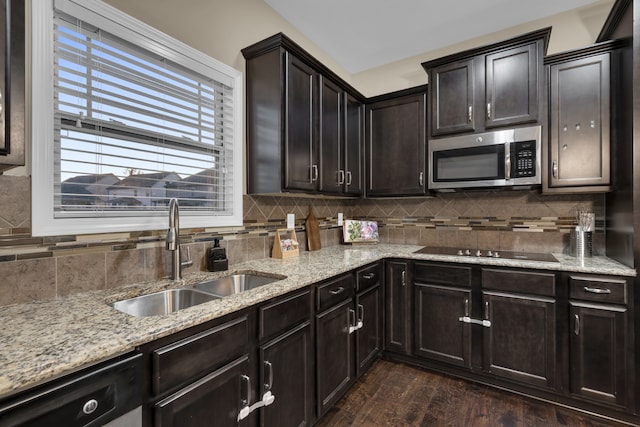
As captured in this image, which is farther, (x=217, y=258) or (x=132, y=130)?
(x=217, y=258)

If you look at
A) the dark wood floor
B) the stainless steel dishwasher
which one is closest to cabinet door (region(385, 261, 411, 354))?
the dark wood floor

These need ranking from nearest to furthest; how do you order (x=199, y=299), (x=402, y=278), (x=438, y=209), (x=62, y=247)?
(x=62, y=247) → (x=199, y=299) → (x=402, y=278) → (x=438, y=209)

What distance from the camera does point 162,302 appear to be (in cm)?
149

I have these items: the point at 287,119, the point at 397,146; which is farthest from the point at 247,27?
the point at 397,146

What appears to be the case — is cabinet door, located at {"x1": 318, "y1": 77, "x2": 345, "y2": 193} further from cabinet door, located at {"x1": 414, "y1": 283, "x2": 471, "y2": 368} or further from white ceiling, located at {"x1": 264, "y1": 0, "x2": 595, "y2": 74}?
cabinet door, located at {"x1": 414, "y1": 283, "x2": 471, "y2": 368}

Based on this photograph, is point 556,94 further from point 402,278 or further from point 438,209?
point 402,278

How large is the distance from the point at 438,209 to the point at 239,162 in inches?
79.9

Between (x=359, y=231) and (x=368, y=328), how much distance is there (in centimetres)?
109

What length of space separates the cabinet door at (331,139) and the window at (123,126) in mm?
697

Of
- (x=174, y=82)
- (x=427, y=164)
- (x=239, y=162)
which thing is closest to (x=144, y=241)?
(x=239, y=162)

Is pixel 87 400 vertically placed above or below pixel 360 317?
above

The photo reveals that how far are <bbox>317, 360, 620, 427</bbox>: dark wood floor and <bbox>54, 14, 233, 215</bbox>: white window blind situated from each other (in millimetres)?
1627

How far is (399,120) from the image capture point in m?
2.93

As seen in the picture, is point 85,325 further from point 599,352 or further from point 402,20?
point 402,20
